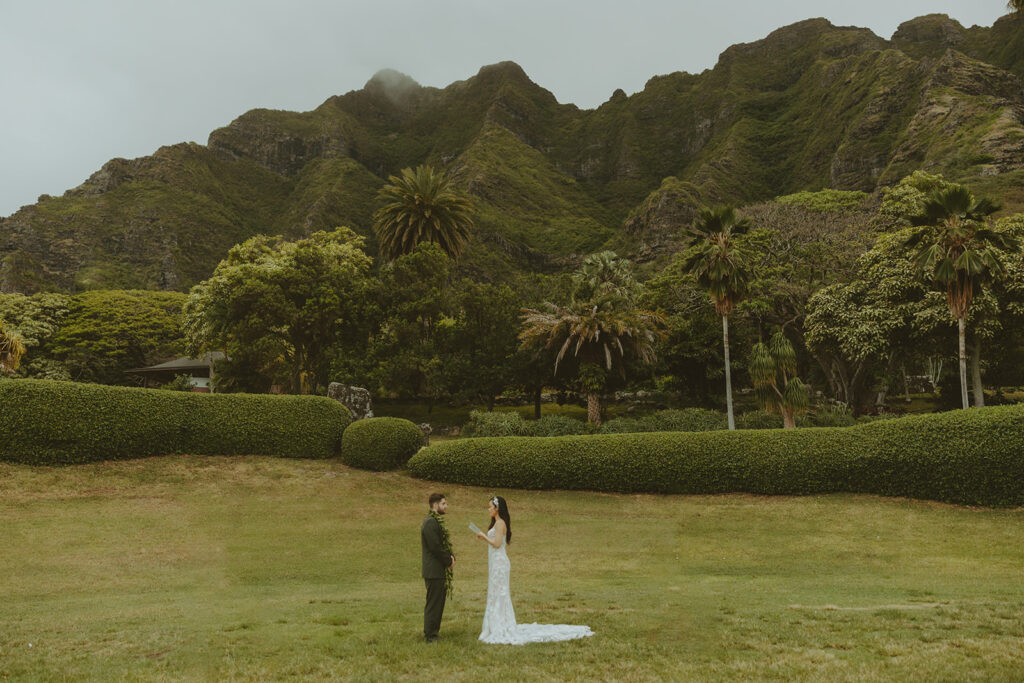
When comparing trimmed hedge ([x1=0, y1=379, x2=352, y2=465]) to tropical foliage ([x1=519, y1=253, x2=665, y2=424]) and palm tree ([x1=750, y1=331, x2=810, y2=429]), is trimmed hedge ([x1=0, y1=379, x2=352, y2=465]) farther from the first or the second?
palm tree ([x1=750, y1=331, x2=810, y2=429])

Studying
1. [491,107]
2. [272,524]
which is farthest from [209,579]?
[491,107]

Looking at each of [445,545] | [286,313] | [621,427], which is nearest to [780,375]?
[621,427]

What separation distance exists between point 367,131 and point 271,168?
36964 mm

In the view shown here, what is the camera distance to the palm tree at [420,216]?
48.7 meters

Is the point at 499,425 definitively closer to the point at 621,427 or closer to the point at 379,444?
the point at 621,427

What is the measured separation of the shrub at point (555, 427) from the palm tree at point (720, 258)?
7.31m

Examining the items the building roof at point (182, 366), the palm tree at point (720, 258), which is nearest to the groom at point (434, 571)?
the palm tree at point (720, 258)

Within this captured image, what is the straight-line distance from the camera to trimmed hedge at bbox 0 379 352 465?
2070 centimetres

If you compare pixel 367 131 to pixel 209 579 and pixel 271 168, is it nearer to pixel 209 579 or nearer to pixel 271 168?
pixel 271 168

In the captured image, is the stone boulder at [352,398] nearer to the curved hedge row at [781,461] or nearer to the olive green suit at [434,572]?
the curved hedge row at [781,461]

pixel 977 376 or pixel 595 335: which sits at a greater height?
pixel 595 335

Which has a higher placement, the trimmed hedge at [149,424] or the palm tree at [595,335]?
the palm tree at [595,335]

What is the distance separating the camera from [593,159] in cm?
15412

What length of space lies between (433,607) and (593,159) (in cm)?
15563
